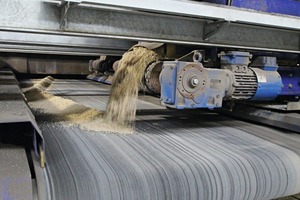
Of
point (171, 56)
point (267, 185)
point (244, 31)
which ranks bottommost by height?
point (267, 185)

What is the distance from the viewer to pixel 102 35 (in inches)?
45.0

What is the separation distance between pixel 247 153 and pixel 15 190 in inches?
30.9

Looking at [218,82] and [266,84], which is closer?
[218,82]

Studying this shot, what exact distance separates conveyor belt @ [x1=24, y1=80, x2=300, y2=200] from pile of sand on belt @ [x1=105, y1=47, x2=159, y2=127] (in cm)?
10

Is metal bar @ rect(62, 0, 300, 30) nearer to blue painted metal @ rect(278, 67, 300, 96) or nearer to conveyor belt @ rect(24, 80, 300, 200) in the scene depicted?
blue painted metal @ rect(278, 67, 300, 96)

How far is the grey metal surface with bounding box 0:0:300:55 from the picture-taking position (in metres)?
1.02

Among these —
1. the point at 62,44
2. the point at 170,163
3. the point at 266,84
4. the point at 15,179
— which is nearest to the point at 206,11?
the point at 266,84

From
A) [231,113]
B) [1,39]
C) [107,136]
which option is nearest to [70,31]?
[107,136]

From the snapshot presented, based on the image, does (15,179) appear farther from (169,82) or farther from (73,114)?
(73,114)

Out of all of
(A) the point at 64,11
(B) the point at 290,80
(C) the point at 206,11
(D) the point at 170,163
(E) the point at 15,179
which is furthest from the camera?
(B) the point at 290,80

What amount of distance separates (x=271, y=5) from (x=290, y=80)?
0.44 metres

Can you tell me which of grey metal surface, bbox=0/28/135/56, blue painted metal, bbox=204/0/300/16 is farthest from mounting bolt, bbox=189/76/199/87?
grey metal surface, bbox=0/28/135/56

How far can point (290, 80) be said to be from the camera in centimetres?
167

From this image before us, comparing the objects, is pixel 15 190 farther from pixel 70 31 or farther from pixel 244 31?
pixel 244 31
